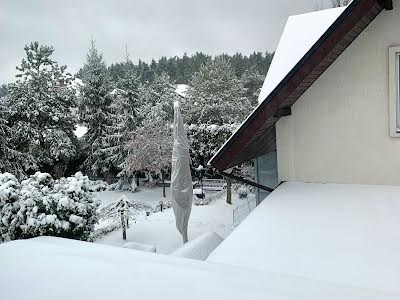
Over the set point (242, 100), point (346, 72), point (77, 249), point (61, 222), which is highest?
point (242, 100)

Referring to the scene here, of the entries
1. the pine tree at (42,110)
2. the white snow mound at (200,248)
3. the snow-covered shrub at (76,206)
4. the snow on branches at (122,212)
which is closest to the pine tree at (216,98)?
the pine tree at (42,110)

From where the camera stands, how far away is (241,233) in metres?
3.48

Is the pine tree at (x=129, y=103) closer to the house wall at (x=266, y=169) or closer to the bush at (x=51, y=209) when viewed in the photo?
the bush at (x=51, y=209)

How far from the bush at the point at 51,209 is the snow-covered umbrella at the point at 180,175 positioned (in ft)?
8.78

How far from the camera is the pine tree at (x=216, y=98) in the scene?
87.1ft

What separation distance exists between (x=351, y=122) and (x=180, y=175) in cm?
621

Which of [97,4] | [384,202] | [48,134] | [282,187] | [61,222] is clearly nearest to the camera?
[384,202]

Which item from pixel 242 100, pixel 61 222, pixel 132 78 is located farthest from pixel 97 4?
pixel 61 222

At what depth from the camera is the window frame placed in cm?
440

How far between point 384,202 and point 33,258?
4.14 m

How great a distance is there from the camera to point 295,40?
25.7 ft

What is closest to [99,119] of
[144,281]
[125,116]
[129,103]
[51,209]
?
[125,116]

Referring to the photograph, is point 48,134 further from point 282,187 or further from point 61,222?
point 282,187

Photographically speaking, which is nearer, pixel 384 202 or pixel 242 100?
pixel 384 202
